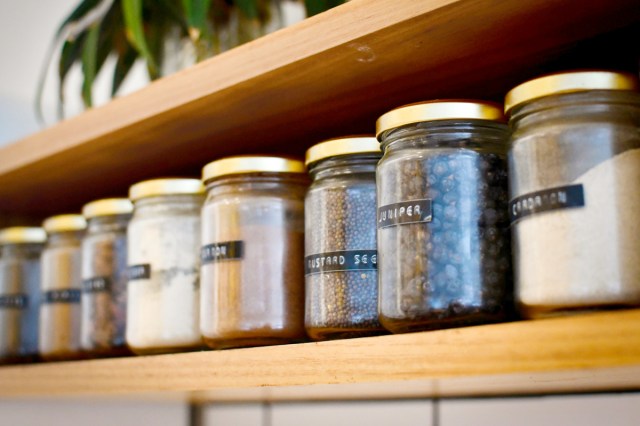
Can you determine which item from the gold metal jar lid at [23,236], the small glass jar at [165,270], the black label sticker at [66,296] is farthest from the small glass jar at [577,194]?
the gold metal jar lid at [23,236]

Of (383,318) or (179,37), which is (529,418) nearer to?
(383,318)

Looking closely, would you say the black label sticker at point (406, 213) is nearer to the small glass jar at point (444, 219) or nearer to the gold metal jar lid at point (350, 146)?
the small glass jar at point (444, 219)

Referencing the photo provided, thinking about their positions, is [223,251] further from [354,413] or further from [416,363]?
[354,413]

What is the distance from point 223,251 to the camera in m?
0.89

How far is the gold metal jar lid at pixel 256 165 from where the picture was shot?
0.91 meters

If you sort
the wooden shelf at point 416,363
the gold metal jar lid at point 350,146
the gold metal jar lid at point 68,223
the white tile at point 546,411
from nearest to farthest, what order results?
the wooden shelf at point 416,363, the gold metal jar lid at point 350,146, the white tile at point 546,411, the gold metal jar lid at point 68,223

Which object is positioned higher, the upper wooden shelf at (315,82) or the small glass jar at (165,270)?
the upper wooden shelf at (315,82)

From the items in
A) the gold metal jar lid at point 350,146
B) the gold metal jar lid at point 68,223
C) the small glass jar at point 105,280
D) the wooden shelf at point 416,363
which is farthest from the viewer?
the gold metal jar lid at point 68,223

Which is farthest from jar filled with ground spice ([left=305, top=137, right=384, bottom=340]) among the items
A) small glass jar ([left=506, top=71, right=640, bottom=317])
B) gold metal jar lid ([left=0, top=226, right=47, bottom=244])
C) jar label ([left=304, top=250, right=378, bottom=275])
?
gold metal jar lid ([left=0, top=226, right=47, bottom=244])

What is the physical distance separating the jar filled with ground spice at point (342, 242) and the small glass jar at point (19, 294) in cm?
59

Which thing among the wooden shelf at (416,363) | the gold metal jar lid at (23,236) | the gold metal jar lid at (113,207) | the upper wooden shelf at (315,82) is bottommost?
the wooden shelf at (416,363)

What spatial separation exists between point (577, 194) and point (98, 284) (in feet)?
2.17

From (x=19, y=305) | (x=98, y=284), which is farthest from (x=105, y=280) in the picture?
(x=19, y=305)

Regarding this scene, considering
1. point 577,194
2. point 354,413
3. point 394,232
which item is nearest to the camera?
point 577,194
